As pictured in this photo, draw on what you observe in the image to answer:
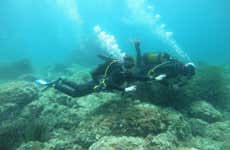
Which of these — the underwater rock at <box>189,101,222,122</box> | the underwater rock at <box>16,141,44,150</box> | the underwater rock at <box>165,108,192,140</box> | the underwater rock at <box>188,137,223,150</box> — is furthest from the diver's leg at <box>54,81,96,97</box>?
the underwater rock at <box>188,137,223,150</box>

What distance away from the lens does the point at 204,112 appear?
29.8 ft

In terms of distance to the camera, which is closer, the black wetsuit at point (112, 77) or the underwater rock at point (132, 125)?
the underwater rock at point (132, 125)

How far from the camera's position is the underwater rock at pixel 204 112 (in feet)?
29.4

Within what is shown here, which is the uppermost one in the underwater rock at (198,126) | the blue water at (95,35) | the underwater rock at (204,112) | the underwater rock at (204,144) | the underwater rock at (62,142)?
the blue water at (95,35)

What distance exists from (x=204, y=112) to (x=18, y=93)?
23.5 ft

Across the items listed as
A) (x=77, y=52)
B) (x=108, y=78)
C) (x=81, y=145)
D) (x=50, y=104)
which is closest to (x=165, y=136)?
(x=81, y=145)

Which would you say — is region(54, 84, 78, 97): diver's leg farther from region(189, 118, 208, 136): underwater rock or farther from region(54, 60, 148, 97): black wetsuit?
region(189, 118, 208, 136): underwater rock

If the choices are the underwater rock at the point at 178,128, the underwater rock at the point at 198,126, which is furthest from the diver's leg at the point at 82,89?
the underwater rock at the point at 198,126

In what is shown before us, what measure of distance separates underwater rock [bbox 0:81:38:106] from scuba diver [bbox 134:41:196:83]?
456 centimetres

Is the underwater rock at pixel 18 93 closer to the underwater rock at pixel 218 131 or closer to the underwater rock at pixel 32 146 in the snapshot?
the underwater rock at pixel 32 146

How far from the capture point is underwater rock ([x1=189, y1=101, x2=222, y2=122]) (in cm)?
896

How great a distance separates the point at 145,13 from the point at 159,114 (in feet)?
171

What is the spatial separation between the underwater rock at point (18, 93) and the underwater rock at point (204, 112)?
6.39 metres

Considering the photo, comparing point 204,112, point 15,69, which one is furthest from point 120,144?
point 15,69
